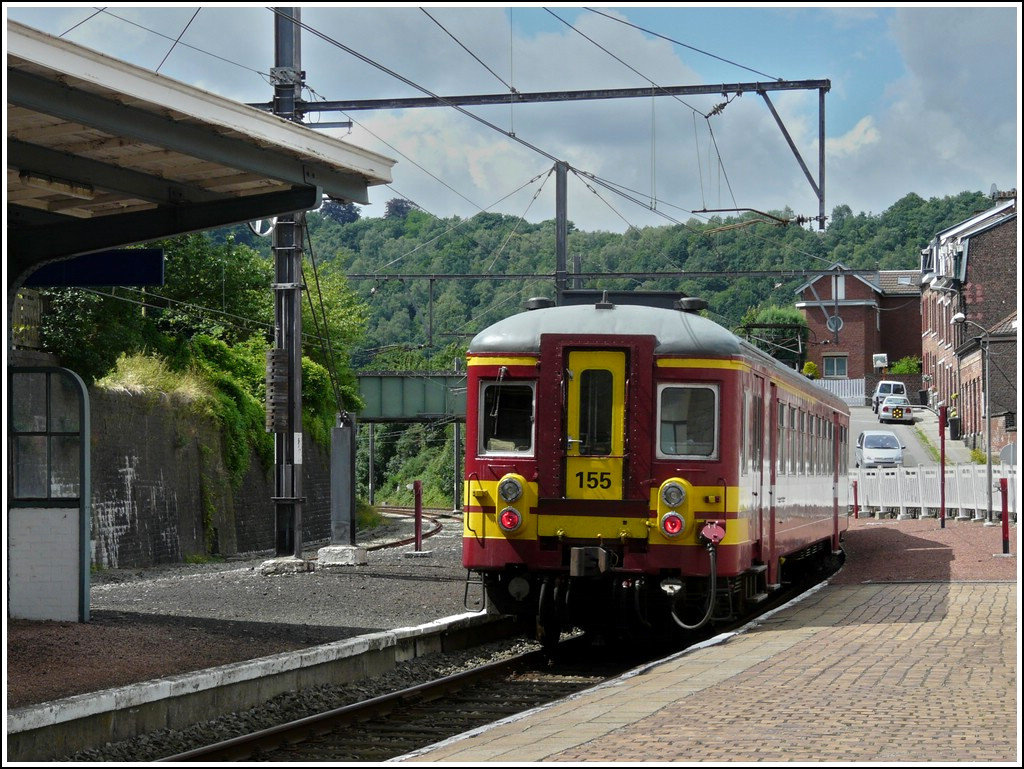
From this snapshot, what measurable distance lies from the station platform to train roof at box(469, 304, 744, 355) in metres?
2.61

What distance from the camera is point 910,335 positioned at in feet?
286

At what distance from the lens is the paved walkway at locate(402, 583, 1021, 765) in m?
7.13

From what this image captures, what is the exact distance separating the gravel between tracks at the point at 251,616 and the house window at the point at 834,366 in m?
57.8

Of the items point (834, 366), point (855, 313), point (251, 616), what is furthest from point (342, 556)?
point (855, 313)

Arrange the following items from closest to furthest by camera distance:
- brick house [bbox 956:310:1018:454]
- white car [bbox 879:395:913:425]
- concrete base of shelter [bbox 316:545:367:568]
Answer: concrete base of shelter [bbox 316:545:367:568] < brick house [bbox 956:310:1018:454] < white car [bbox 879:395:913:425]

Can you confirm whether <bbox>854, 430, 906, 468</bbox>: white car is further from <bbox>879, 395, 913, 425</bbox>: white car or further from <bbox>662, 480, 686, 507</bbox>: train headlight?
<bbox>662, 480, 686, 507</bbox>: train headlight

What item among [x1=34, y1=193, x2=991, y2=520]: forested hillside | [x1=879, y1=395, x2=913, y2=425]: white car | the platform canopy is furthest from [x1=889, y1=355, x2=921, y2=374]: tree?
the platform canopy

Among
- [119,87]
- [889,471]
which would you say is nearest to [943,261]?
[889,471]

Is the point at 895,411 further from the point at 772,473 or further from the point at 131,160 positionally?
the point at 131,160

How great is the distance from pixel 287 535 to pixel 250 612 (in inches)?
224

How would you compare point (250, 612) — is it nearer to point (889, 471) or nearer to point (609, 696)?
point (609, 696)

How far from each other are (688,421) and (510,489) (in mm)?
1686

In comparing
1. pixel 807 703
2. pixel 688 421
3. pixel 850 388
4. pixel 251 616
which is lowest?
pixel 251 616

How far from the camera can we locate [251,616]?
1473cm
